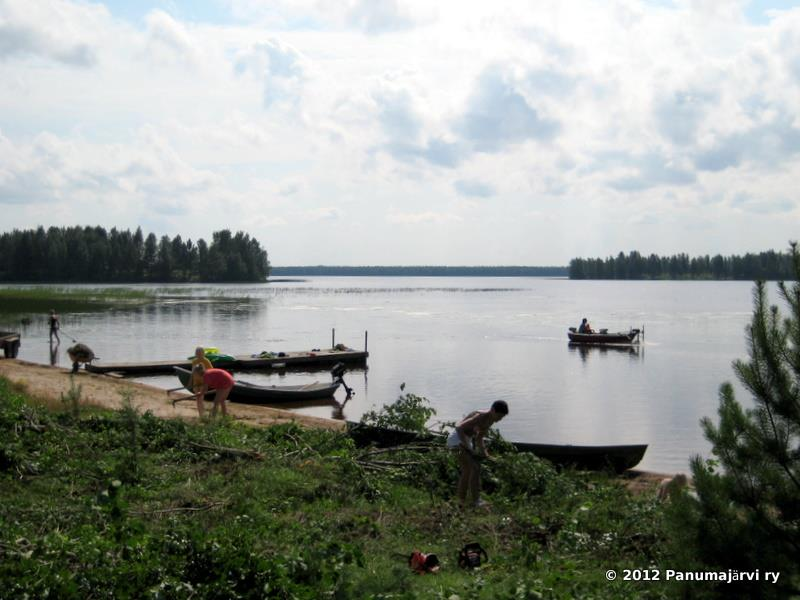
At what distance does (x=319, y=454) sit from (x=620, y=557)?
602 centimetres

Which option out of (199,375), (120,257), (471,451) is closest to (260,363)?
(199,375)

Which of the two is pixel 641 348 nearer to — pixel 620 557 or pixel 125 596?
pixel 620 557

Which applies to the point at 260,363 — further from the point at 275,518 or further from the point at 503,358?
the point at 275,518

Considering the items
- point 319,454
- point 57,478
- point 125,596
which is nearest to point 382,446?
point 319,454

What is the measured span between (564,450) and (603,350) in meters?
36.4

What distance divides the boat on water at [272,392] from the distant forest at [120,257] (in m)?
124

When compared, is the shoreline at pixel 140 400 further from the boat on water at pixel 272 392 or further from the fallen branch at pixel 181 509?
the fallen branch at pixel 181 509

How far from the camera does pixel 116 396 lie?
22719 mm

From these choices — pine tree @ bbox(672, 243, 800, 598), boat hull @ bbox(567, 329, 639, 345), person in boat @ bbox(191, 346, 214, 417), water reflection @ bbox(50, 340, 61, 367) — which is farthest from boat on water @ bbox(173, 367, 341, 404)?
boat hull @ bbox(567, 329, 639, 345)

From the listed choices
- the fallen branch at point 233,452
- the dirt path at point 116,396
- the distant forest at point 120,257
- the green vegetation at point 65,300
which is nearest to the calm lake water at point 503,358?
the dirt path at point 116,396

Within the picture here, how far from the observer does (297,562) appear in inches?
285

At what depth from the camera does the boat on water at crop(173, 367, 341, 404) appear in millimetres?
26078

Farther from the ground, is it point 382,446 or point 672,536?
point 672,536

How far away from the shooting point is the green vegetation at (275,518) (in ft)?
22.9
